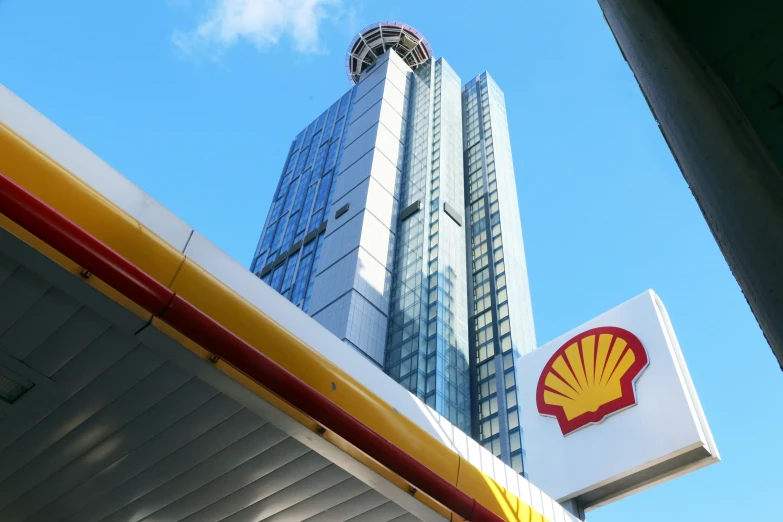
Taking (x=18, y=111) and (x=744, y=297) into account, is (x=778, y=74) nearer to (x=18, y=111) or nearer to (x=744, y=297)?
(x=744, y=297)

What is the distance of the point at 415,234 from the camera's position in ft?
199

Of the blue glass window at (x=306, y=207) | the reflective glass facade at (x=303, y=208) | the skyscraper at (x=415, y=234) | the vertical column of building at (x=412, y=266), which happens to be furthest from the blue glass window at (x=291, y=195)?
the vertical column of building at (x=412, y=266)

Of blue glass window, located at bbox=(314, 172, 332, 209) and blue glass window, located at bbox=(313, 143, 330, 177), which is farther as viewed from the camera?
blue glass window, located at bbox=(313, 143, 330, 177)

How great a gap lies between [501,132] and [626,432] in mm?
70307

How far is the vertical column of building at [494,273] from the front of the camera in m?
51.0

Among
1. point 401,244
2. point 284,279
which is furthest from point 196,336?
point 284,279

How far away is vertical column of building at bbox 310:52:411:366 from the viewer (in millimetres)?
52219

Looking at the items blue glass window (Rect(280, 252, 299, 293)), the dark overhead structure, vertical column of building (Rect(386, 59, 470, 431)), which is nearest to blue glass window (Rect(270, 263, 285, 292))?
blue glass window (Rect(280, 252, 299, 293))

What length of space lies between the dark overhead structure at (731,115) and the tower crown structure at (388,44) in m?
90.8

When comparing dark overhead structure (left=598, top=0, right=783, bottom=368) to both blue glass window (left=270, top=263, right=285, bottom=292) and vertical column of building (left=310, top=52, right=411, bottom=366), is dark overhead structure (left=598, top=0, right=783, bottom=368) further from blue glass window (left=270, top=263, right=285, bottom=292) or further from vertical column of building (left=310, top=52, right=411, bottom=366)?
blue glass window (left=270, top=263, right=285, bottom=292)

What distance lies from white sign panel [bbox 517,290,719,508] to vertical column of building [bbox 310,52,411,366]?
34.6m

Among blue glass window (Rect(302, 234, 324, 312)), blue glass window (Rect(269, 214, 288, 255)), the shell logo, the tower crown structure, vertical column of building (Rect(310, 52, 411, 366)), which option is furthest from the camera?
the tower crown structure

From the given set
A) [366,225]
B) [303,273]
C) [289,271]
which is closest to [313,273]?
[303,273]

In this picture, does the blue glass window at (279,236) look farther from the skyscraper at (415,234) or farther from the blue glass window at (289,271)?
the blue glass window at (289,271)
